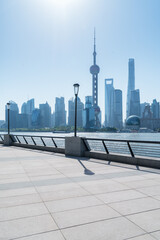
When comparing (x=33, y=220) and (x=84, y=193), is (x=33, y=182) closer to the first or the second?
(x=84, y=193)

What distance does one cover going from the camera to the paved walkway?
345 cm

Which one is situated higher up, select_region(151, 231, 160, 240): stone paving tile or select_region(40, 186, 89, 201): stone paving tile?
select_region(151, 231, 160, 240): stone paving tile

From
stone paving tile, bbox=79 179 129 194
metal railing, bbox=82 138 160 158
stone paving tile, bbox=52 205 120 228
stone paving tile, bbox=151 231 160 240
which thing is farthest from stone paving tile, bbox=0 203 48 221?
metal railing, bbox=82 138 160 158

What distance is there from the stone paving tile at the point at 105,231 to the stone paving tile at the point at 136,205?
21.8 inches

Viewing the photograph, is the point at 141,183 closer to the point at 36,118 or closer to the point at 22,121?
the point at 36,118

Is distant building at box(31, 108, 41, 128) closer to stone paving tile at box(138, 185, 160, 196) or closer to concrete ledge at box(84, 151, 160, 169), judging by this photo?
concrete ledge at box(84, 151, 160, 169)

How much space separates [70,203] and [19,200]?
1.30 metres

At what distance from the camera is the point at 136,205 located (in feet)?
15.3

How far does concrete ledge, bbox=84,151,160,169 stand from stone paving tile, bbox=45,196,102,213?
4.78 metres

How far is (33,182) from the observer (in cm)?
674

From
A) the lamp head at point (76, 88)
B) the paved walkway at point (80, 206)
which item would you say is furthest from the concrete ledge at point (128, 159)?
the lamp head at point (76, 88)

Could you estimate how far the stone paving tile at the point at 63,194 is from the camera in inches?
205

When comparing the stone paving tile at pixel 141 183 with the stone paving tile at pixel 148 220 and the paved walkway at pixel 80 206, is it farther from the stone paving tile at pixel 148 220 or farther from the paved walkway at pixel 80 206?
the stone paving tile at pixel 148 220

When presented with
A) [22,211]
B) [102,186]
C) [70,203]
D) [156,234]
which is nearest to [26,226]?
[22,211]
